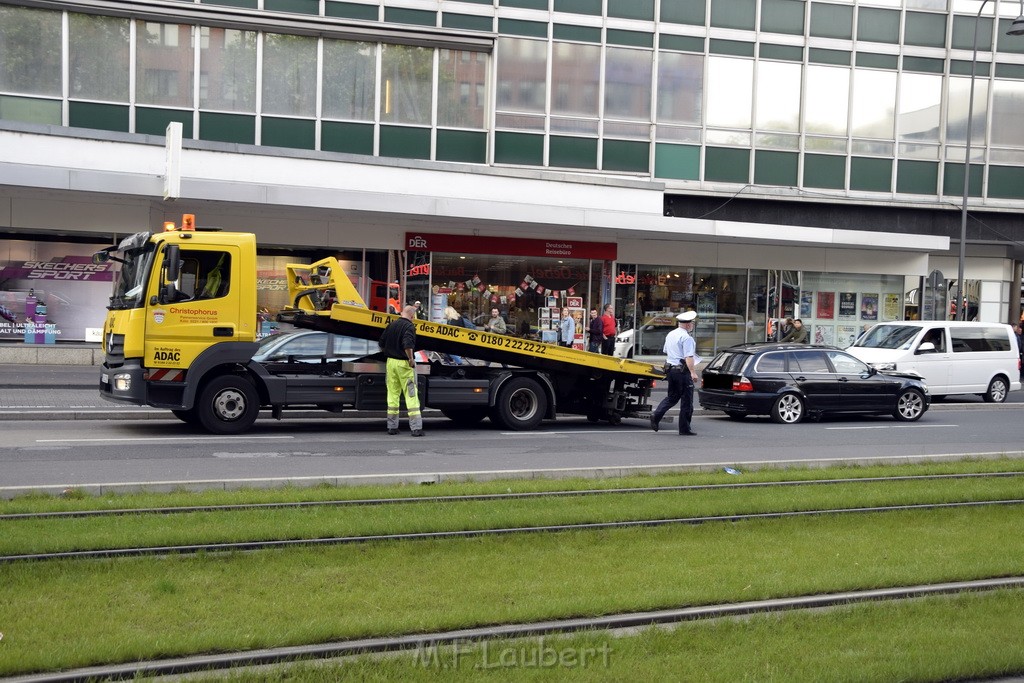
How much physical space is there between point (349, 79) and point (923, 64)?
17.4m

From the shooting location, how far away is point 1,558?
6949 millimetres

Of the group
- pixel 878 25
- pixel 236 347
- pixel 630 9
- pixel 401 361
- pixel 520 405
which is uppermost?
pixel 878 25

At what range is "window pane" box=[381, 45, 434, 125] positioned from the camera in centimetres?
2766

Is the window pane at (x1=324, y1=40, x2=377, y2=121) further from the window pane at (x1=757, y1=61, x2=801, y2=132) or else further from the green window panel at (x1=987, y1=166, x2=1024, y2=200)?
the green window panel at (x1=987, y1=166, x2=1024, y2=200)

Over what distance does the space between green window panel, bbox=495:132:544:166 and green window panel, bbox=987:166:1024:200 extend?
1437 centimetres

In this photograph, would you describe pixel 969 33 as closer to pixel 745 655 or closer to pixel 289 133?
pixel 289 133

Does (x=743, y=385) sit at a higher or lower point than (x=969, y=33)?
lower

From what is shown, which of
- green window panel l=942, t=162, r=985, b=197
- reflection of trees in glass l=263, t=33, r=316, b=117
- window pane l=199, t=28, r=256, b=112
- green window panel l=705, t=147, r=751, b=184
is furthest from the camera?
green window panel l=942, t=162, r=985, b=197

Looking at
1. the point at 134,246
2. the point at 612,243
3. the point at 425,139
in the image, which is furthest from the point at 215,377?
the point at 612,243

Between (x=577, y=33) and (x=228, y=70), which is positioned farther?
(x=577, y=33)

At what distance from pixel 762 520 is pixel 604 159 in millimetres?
21362

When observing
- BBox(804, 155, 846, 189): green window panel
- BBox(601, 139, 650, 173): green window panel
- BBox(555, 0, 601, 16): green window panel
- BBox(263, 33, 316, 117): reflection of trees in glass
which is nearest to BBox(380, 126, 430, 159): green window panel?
BBox(263, 33, 316, 117): reflection of trees in glass

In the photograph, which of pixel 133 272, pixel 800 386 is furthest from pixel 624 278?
pixel 133 272

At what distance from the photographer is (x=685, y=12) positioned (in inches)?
1196
